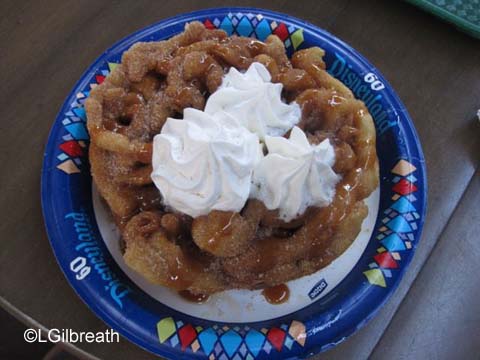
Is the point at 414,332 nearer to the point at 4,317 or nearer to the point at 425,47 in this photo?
the point at 425,47

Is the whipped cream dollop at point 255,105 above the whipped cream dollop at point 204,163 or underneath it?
above

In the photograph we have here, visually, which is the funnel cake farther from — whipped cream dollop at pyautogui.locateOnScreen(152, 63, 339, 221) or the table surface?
the table surface

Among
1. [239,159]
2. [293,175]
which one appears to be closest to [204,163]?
[239,159]

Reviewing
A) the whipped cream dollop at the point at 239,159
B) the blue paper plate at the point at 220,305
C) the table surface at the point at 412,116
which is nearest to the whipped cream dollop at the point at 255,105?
the whipped cream dollop at the point at 239,159

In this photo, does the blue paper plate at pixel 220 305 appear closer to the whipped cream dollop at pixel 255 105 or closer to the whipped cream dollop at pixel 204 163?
the whipped cream dollop at pixel 204 163

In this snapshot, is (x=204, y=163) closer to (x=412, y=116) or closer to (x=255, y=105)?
(x=255, y=105)

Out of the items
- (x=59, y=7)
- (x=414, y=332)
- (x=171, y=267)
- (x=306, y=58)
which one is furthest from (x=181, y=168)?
(x=59, y=7)
